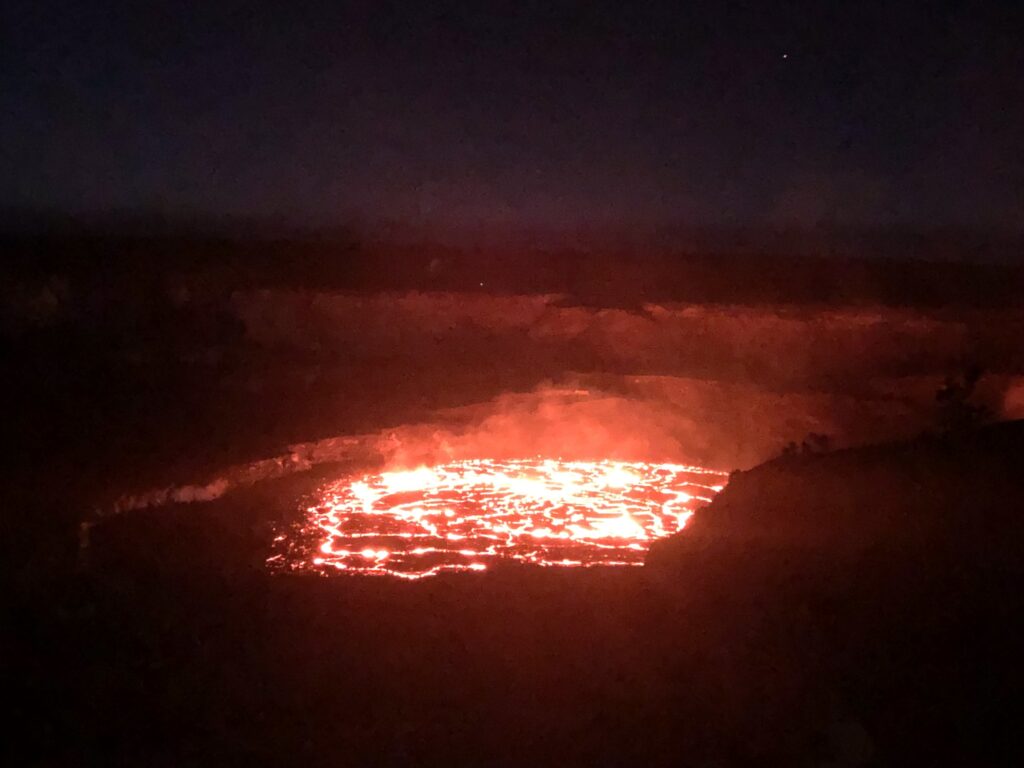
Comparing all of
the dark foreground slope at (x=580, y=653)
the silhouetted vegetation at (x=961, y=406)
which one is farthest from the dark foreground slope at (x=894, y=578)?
the silhouetted vegetation at (x=961, y=406)

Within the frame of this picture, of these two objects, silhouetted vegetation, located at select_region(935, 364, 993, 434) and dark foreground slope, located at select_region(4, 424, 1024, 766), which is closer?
dark foreground slope, located at select_region(4, 424, 1024, 766)

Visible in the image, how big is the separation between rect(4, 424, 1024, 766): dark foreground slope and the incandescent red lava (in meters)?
0.56

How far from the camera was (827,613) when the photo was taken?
A: 5988 mm

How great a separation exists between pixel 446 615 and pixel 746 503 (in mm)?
3131

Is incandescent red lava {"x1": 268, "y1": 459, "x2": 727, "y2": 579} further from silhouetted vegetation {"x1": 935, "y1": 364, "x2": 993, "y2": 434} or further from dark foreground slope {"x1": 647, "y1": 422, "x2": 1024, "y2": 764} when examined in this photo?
silhouetted vegetation {"x1": 935, "y1": 364, "x2": 993, "y2": 434}

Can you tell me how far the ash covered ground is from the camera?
5148mm

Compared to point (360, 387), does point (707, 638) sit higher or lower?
lower

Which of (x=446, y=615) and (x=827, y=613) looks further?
(x=446, y=615)

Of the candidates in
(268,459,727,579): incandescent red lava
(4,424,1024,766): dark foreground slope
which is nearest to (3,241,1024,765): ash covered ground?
(4,424,1024,766): dark foreground slope

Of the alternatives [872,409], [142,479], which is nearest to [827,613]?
[142,479]

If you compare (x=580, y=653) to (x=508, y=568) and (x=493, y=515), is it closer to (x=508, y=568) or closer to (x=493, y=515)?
(x=508, y=568)

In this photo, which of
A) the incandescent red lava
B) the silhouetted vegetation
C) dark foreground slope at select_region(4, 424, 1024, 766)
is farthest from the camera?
the silhouetted vegetation

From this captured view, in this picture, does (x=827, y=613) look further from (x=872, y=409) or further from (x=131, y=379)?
(x=131, y=379)

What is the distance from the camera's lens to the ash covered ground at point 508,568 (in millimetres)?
5148
